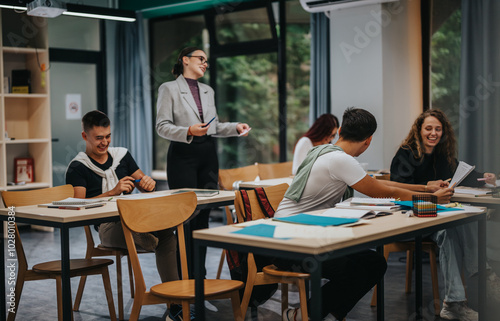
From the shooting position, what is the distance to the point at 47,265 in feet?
11.2

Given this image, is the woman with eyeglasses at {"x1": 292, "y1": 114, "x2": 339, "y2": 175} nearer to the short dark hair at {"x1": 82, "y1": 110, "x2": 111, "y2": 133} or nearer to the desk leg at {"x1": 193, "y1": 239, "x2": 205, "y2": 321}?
the short dark hair at {"x1": 82, "y1": 110, "x2": 111, "y2": 133}

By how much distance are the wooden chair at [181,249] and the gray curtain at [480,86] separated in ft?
10.5

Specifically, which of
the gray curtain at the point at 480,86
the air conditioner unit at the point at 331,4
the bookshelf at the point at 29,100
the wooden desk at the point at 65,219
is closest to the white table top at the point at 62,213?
the wooden desk at the point at 65,219

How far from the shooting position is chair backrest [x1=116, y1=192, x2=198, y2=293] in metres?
2.89

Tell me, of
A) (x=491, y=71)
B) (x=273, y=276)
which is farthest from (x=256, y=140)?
(x=273, y=276)

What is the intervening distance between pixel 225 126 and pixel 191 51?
580mm

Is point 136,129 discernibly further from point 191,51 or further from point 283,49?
point 191,51

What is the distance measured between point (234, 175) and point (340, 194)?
181 cm

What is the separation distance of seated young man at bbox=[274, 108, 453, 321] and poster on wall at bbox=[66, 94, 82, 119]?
5.35m

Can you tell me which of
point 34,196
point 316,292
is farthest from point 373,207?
point 34,196

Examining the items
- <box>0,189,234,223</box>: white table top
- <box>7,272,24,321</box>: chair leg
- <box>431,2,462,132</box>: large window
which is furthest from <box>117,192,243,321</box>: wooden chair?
<box>431,2,462,132</box>: large window

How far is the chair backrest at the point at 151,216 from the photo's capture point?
289cm

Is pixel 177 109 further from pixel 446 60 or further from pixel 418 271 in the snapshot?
pixel 446 60

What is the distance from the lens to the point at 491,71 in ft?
17.6
